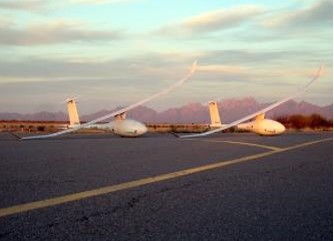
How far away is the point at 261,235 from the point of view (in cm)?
466

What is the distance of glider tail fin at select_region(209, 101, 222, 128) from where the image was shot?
5431 cm

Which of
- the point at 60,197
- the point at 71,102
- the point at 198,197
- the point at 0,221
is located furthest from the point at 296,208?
the point at 71,102

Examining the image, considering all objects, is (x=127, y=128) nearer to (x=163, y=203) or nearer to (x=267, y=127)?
(x=267, y=127)

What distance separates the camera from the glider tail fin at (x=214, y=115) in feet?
178

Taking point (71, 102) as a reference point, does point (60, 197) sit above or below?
below

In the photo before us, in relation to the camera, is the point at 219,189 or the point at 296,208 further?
the point at 219,189

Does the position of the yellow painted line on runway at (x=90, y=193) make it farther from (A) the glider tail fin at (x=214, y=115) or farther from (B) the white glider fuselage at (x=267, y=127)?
(A) the glider tail fin at (x=214, y=115)

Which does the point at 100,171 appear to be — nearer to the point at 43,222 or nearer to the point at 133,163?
the point at 133,163

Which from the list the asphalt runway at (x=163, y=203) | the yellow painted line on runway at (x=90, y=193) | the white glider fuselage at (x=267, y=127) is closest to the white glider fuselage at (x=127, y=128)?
the white glider fuselage at (x=267, y=127)

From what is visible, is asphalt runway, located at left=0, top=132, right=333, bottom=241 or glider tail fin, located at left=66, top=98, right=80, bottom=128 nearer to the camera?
asphalt runway, located at left=0, top=132, right=333, bottom=241

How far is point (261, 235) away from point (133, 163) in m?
7.06

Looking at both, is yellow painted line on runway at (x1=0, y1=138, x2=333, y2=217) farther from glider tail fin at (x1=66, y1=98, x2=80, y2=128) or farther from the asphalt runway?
glider tail fin at (x1=66, y1=98, x2=80, y2=128)

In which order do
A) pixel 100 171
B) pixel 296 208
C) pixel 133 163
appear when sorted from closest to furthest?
pixel 296 208 < pixel 100 171 < pixel 133 163

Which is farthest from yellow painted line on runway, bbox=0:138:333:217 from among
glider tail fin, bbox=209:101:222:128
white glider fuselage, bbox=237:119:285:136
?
glider tail fin, bbox=209:101:222:128
